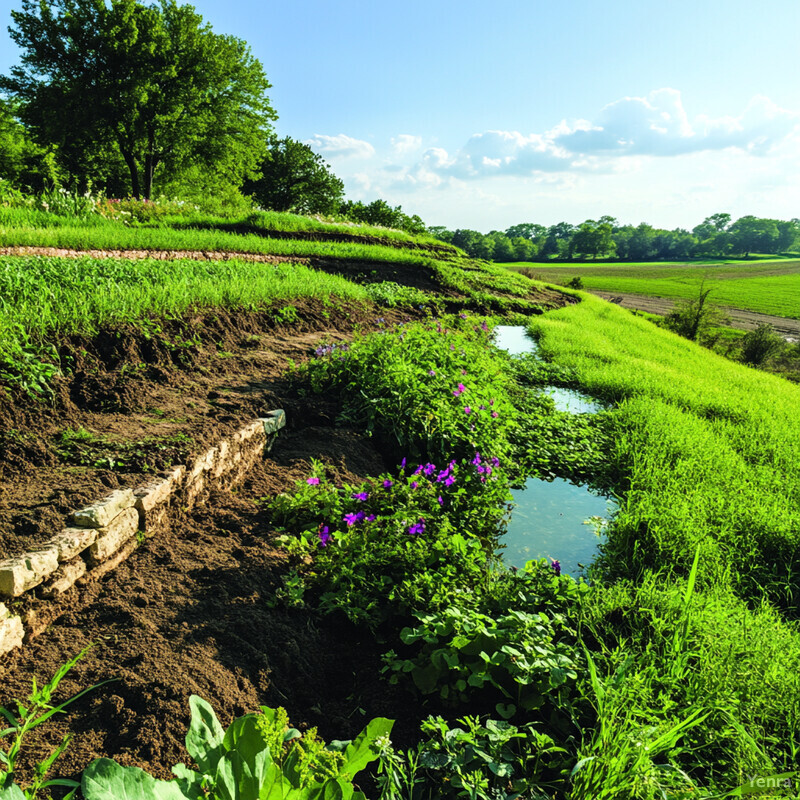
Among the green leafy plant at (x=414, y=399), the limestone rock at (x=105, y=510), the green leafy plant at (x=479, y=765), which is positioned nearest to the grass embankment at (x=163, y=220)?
the green leafy plant at (x=414, y=399)

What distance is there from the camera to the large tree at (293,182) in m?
42.1

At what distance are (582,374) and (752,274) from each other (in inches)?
3286

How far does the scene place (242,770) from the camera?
121 cm

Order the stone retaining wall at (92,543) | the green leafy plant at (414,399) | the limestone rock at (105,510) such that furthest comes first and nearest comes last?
the green leafy plant at (414,399) < the limestone rock at (105,510) < the stone retaining wall at (92,543)

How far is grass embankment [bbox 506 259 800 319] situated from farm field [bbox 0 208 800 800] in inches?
1239

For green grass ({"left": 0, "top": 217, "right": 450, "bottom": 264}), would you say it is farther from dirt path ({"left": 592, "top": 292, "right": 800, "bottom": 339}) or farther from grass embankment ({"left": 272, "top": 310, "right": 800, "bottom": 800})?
dirt path ({"left": 592, "top": 292, "right": 800, "bottom": 339})

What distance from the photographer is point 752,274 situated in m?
71.4

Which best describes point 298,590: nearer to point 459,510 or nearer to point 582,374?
point 459,510

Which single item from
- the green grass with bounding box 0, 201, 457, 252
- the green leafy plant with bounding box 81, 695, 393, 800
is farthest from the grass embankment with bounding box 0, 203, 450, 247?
the green leafy plant with bounding box 81, 695, 393, 800

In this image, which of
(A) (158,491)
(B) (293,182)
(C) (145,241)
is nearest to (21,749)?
(A) (158,491)

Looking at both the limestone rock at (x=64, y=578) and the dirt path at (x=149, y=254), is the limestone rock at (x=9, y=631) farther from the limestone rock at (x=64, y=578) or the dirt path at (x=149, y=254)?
the dirt path at (x=149, y=254)

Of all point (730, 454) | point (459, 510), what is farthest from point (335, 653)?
point (730, 454)

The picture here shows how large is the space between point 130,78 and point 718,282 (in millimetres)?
66020

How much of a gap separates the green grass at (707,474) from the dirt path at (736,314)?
28825mm
